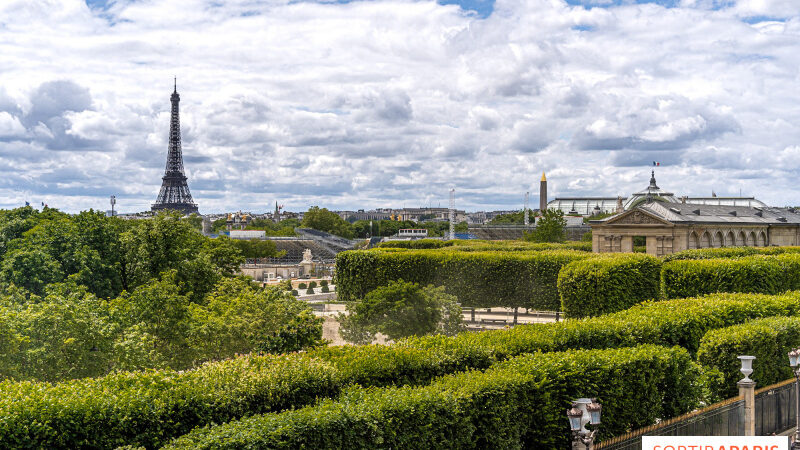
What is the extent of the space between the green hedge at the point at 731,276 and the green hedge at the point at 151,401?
23.6m

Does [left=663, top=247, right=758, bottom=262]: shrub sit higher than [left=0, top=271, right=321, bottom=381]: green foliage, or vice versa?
[left=663, top=247, right=758, bottom=262]: shrub

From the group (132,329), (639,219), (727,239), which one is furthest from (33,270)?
(727,239)

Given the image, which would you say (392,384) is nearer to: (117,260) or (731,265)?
(731,265)

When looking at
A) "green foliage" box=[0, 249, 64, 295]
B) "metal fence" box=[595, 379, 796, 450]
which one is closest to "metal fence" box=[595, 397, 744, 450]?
"metal fence" box=[595, 379, 796, 450]

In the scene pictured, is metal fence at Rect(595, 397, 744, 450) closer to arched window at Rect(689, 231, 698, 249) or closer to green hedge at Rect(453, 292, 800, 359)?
green hedge at Rect(453, 292, 800, 359)

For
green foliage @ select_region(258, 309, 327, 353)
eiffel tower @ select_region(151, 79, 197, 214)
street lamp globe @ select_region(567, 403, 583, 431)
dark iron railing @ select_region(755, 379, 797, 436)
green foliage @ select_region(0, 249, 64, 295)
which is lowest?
dark iron railing @ select_region(755, 379, 797, 436)

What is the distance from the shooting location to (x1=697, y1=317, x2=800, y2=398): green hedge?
1784 cm

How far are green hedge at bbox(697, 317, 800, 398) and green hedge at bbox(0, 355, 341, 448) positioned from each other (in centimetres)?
1071

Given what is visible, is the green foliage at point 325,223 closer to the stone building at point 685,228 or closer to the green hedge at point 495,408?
the stone building at point 685,228

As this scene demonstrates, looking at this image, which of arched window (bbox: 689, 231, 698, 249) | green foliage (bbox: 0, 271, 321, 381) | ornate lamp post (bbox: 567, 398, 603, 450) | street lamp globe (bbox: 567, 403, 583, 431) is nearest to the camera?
ornate lamp post (bbox: 567, 398, 603, 450)

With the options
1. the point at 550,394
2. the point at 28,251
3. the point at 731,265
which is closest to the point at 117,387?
the point at 550,394

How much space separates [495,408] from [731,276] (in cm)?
2245

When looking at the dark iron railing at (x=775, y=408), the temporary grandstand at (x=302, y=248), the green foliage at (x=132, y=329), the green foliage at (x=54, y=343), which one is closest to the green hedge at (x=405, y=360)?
the dark iron railing at (x=775, y=408)

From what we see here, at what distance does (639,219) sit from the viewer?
5419cm
